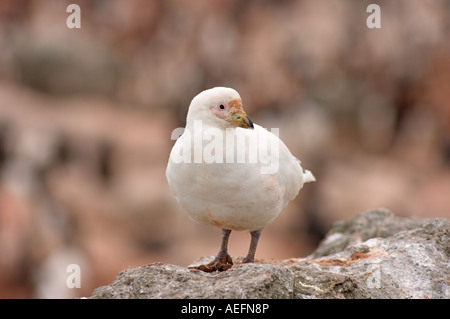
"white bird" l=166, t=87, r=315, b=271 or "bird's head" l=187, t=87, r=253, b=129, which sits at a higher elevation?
"bird's head" l=187, t=87, r=253, b=129

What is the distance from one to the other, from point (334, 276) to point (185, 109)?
1215 inches

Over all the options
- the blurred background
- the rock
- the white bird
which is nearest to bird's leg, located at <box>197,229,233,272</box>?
the rock

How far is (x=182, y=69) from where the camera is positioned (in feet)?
133

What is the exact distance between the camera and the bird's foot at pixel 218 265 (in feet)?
34.8

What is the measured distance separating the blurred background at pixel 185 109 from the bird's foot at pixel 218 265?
18.4 metres

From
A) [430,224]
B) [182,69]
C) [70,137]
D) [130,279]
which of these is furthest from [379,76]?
[130,279]

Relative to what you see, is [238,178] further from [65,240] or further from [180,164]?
[65,240]

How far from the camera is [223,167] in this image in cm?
943

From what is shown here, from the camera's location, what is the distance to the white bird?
9.50 meters

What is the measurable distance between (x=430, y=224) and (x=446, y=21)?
31.7m

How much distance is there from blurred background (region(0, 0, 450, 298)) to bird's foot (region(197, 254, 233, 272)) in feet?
60.3

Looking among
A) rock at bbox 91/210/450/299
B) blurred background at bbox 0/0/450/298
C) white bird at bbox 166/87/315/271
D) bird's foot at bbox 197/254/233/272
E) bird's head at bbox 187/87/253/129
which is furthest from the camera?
blurred background at bbox 0/0/450/298

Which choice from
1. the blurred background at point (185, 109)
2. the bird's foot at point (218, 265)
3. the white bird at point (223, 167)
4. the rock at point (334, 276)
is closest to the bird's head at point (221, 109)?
the white bird at point (223, 167)

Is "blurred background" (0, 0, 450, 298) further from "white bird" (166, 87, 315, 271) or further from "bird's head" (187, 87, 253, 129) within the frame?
"bird's head" (187, 87, 253, 129)
